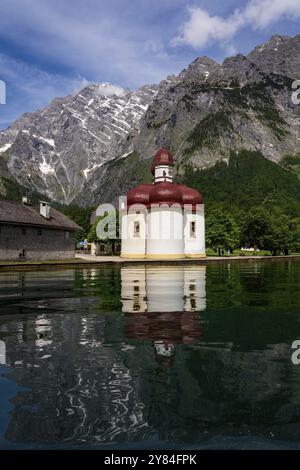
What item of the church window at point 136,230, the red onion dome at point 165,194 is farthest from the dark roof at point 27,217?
the red onion dome at point 165,194

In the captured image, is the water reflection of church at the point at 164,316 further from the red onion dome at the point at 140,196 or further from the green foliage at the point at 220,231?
the green foliage at the point at 220,231

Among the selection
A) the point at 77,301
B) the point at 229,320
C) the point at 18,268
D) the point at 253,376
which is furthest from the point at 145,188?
the point at 253,376

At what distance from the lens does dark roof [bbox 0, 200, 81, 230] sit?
45191 mm

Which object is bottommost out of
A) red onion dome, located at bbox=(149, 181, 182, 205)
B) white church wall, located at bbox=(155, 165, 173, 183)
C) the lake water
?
the lake water

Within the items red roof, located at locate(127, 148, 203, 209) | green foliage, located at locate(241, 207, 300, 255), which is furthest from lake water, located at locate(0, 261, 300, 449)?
green foliage, located at locate(241, 207, 300, 255)

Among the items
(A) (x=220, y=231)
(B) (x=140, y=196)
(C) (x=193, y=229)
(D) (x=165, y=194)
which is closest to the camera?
(D) (x=165, y=194)

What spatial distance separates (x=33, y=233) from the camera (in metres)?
48.0

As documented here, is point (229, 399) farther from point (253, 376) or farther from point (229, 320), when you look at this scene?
point (229, 320)

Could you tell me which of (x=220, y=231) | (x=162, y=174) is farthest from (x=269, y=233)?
(x=162, y=174)

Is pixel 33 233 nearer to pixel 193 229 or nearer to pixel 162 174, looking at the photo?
pixel 162 174

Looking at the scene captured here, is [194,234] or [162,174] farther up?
[162,174]

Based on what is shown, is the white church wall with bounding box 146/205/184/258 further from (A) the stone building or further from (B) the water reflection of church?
(B) the water reflection of church

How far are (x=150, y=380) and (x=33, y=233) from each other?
43905 millimetres

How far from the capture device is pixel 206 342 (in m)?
8.59
